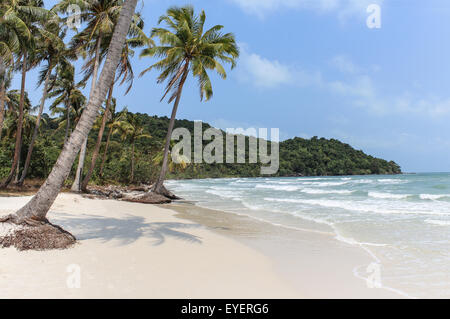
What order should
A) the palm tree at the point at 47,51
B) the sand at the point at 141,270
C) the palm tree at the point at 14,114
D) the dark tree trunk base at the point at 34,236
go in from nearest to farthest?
the sand at the point at 141,270
the dark tree trunk base at the point at 34,236
the palm tree at the point at 47,51
the palm tree at the point at 14,114

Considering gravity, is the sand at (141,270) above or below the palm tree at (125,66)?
below

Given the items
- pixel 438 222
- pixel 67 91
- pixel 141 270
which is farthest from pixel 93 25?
pixel 438 222

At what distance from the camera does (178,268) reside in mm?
4227

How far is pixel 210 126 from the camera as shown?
332 feet

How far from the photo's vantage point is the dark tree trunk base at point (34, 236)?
4539mm

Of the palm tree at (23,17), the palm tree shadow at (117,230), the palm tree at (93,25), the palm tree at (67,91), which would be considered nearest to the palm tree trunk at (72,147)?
the palm tree shadow at (117,230)

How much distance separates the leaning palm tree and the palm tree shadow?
0.96 meters

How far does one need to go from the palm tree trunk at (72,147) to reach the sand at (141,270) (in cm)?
81

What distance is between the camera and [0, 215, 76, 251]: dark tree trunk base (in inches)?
179

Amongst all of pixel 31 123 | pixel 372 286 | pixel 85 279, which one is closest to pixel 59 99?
pixel 31 123

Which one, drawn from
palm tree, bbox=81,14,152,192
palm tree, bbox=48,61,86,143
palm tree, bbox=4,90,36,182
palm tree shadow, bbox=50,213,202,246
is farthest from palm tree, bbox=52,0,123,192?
palm tree, bbox=4,90,36,182

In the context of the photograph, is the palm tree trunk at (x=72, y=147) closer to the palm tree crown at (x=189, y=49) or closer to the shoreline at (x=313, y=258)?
the shoreline at (x=313, y=258)

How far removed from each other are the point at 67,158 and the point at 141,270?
2.64m

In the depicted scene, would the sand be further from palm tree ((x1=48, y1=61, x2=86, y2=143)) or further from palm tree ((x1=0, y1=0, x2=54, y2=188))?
palm tree ((x1=48, y1=61, x2=86, y2=143))
